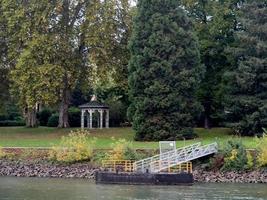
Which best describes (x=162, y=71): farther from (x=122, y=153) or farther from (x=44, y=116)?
(x=44, y=116)

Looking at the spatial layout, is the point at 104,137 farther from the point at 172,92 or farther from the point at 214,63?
the point at 214,63

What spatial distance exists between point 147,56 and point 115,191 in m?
22.4

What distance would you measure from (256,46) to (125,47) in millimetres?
15718

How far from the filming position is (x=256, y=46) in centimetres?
6053

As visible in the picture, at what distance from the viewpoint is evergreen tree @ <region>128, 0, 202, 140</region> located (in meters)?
58.8

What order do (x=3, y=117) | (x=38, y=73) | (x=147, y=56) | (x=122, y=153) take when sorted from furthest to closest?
(x=3, y=117) < (x=38, y=73) < (x=147, y=56) < (x=122, y=153)

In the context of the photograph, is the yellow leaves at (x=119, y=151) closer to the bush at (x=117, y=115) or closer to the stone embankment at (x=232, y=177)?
the stone embankment at (x=232, y=177)

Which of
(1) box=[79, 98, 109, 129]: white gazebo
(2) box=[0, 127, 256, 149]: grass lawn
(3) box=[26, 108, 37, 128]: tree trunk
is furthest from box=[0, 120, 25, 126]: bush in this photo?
(1) box=[79, 98, 109, 129]: white gazebo

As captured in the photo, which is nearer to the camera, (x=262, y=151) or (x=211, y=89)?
(x=262, y=151)

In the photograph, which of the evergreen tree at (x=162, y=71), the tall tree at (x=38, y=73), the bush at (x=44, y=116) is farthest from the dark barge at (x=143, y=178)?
the bush at (x=44, y=116)

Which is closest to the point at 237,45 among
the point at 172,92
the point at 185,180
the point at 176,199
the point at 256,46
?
the point at 256,46

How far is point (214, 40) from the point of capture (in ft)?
223

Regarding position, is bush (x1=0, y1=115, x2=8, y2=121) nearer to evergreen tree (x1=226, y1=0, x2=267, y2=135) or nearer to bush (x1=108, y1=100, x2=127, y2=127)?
bush (x1=108, y1=100, x2=127, y2=127)

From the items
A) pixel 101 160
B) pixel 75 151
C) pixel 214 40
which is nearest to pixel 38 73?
pixel 75 151
